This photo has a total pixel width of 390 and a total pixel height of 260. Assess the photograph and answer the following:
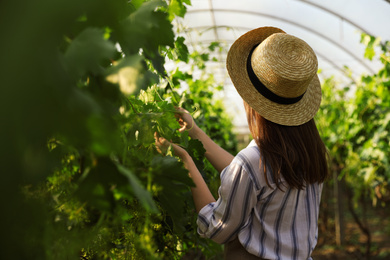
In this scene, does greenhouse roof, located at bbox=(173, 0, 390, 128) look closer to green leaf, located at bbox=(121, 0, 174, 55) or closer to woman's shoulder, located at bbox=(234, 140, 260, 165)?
woman's shoulder, located at bbox=(234, 140, 260, 165)

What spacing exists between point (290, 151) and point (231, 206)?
0.81 ft

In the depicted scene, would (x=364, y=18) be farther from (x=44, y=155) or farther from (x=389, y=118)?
(x=44, y=155)

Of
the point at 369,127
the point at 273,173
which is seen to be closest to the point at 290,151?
the point at 273,173

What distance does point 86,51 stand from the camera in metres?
0.47

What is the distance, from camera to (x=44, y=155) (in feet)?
1.58

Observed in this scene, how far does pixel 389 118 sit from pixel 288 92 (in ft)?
9.22

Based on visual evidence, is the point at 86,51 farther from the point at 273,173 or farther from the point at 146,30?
the point at 273,173

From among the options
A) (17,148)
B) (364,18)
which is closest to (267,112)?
(17,148)

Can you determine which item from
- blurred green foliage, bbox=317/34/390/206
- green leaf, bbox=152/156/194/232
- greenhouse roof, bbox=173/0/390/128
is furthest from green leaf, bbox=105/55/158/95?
greenhouse roof, bbox=173/0/390/128

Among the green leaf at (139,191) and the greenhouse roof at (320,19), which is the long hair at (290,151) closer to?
the green leaf at (139,191)

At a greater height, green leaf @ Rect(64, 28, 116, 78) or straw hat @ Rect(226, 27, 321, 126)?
green leaf @ Rect(64, 28, 116, 78)

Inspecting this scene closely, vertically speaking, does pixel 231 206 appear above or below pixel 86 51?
below

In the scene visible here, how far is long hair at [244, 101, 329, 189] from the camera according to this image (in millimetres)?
1242

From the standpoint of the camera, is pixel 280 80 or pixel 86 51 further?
pixel 280 80
